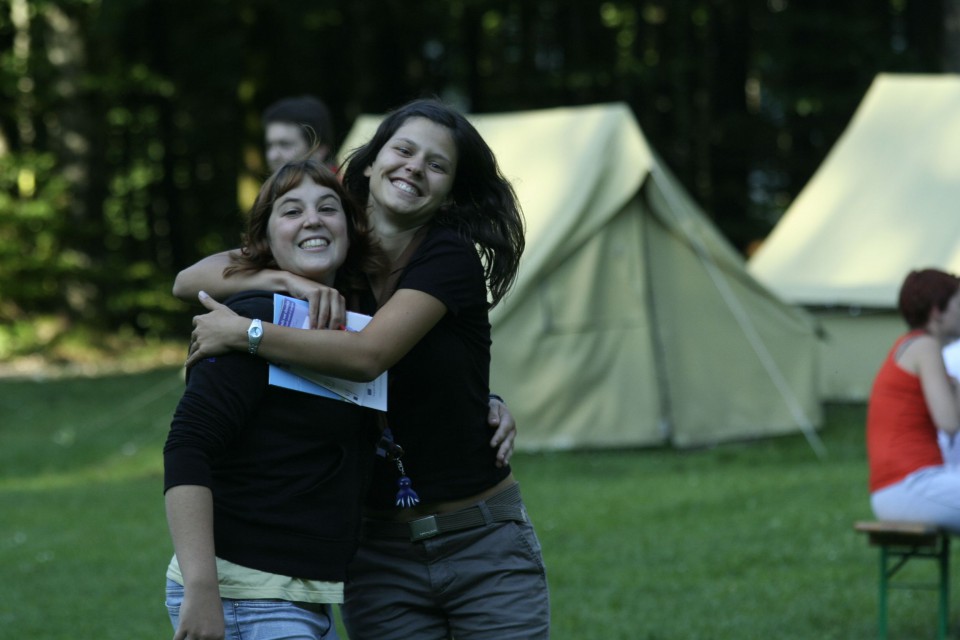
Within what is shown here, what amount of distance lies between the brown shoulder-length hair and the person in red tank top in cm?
312

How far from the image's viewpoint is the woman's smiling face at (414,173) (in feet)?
9.77

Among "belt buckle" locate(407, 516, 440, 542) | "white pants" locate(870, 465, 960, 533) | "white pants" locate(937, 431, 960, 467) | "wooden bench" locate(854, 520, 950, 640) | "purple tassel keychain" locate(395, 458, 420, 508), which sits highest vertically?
"purple tassel keychain" locate(395, 458, 420, 508)

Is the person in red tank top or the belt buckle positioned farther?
the person in red tank top

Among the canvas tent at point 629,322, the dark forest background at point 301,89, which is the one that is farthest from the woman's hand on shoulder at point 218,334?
the dark forest background at point 301,89

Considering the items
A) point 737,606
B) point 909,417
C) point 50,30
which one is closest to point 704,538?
point 737,606

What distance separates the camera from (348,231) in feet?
9.41

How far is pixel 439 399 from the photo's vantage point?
2908mm

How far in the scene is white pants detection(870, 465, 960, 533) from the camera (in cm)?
527

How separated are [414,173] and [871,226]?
1041 centimetres

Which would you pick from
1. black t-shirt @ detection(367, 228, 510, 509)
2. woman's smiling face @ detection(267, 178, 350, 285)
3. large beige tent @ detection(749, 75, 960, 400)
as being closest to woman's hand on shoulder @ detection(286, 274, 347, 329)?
woman's smiling face @ detection(267, 178, 350, 285)

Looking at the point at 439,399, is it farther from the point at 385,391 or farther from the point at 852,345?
the point at 852,345

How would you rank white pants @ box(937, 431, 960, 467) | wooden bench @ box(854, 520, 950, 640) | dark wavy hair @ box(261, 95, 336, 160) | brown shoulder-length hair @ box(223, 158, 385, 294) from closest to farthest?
brown shoulder-length hair @ box(223, 158, 385, 294) → wooden bench @ box(854, 520, 950, 640) → white pants @ box(937, 431, 960, 467) → dark wavy hair @ box(261, 95, 336, 160)

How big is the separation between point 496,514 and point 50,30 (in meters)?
18.5

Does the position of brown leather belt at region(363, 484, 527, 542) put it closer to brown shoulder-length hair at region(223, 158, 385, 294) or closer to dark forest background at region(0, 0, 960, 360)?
brown shoulder-length hair at region(223, 158, 385, 294)
